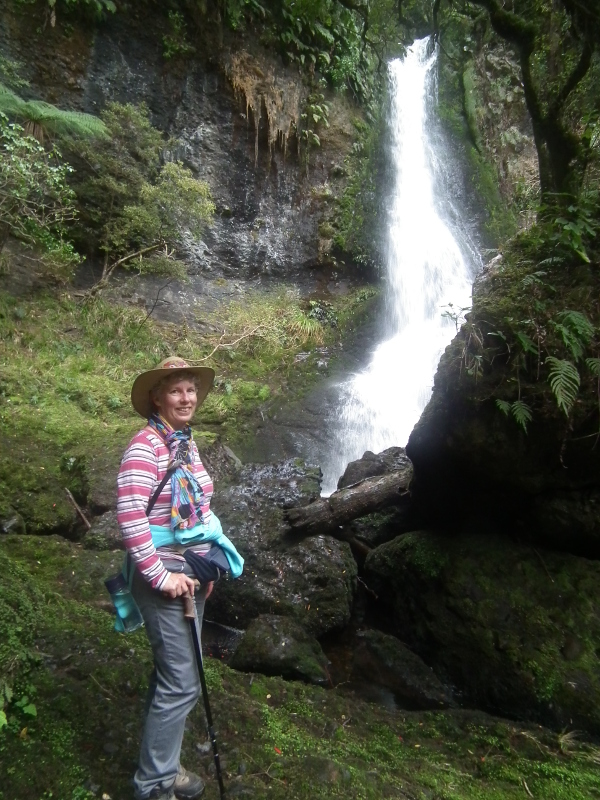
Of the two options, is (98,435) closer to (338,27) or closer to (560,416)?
(560,416)

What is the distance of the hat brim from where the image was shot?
7.00 feet

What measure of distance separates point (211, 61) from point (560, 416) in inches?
462

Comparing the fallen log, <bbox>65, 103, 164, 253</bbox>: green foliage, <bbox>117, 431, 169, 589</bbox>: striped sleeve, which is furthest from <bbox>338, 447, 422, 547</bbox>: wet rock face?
<bbox>65, 103, 164, 253</bbox>: green foliage

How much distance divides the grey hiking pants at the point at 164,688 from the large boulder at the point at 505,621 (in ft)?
9.56

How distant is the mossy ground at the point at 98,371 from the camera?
584cm

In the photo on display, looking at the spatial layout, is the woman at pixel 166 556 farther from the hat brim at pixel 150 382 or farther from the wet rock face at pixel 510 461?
the wet rock face at pixel 510 461

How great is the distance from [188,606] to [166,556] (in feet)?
0.70

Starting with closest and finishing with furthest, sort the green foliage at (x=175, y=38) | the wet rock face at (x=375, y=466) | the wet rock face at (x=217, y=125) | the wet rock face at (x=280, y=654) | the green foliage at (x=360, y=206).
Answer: the wet rock face at (x=280, y=654) < the wet rock face at (x=375, y=466) < the wet rock face at (x=217, y=125) < the green foliage at (x=175, y=38) < the green foliage at (x=360, y=206)

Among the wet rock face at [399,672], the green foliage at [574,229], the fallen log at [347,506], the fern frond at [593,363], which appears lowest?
the wet rock face at [399,672]

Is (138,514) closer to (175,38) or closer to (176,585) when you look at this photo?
(176,585)

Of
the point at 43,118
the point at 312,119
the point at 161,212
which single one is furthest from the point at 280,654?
the point at 312,119

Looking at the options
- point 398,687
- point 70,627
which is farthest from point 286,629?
point 70,627

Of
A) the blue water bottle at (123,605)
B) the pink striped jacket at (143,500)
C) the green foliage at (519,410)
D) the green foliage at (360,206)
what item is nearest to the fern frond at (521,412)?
the green foliage at (519,410)

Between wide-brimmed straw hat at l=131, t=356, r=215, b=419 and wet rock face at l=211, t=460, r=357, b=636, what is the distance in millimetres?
3089
